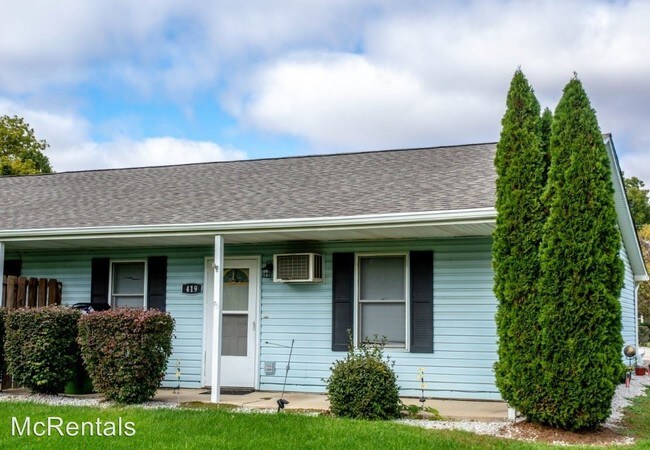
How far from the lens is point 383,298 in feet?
32.7

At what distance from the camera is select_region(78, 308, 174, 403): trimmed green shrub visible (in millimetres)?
8539

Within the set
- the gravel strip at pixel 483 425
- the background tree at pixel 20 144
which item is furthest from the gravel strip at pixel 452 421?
the background tree at pixel 20 144

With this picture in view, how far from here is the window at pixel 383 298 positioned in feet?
32.3

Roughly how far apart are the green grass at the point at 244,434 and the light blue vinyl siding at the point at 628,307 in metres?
5.71

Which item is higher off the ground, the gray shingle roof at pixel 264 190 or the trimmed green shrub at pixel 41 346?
the gray shingle roof at pixel 264 190

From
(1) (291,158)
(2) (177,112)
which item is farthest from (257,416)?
(2) (177,112)

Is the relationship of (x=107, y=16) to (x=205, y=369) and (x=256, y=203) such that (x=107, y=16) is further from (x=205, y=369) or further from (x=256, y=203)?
(x=205, y=369)

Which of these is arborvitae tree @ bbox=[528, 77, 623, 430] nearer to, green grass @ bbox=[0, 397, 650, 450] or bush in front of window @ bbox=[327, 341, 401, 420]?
green grass @ bbox=[0, 397, 650, 450]

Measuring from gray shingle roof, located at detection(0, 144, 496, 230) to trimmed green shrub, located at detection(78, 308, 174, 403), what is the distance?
1461 mm

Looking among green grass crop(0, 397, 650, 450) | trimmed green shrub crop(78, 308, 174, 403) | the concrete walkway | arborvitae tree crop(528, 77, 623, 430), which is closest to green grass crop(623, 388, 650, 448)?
green grass crop(0, 397, 650, 450)

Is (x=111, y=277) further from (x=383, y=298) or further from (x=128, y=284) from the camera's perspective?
(x=383, y=298)

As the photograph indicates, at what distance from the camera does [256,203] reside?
991 cm

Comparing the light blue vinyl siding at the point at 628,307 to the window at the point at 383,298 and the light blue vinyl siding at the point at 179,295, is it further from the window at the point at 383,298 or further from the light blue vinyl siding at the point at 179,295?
the light blue vinyl siding at the point at 179,295
